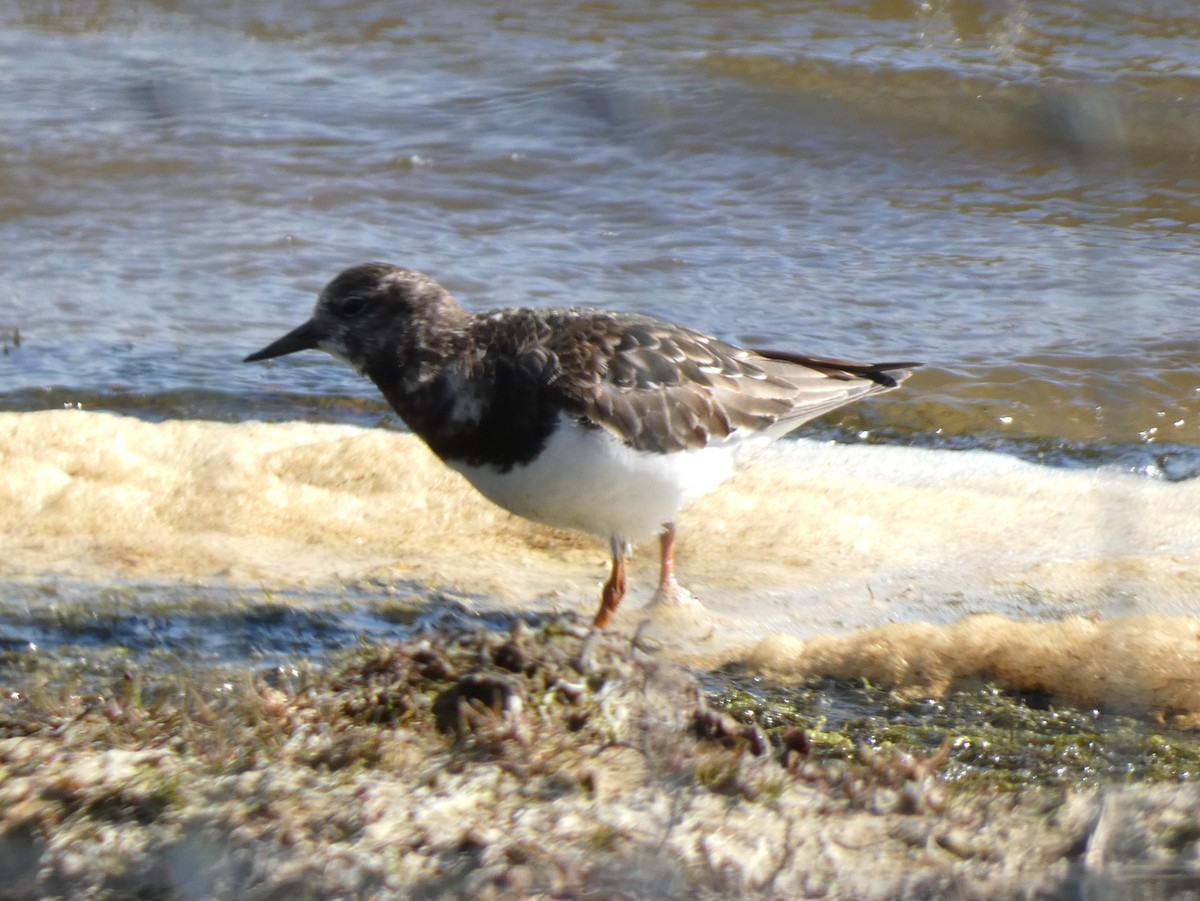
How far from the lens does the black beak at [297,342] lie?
12.5ft

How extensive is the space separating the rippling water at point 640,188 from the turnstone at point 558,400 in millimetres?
1102

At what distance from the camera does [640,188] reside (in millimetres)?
7363

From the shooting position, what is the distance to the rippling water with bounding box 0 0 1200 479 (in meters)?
5.18

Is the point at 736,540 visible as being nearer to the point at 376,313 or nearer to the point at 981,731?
the point at 376,313

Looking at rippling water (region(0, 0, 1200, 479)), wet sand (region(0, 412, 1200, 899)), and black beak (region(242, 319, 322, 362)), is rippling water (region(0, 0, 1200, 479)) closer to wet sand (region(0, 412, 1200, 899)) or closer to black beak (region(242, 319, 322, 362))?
wet sand (region(0, 412, 1200, 899))

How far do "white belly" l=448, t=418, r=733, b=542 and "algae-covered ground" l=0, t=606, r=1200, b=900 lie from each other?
35.4 inches

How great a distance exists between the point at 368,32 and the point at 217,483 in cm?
651

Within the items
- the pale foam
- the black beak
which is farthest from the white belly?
the black beak

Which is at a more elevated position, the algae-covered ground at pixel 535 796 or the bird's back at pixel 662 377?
the bird's back at pixel 662 377

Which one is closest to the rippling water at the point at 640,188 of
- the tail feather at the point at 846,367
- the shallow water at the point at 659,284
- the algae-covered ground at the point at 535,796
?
the shallow water at the point at 659,284

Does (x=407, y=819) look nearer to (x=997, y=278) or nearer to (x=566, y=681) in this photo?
(x=566, y=681)

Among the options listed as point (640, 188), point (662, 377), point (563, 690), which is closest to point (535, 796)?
point (563, 690)

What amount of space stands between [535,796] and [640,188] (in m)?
5.55

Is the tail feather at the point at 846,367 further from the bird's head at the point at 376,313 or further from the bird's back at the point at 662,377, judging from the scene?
the bird's head at the point at 376,313
